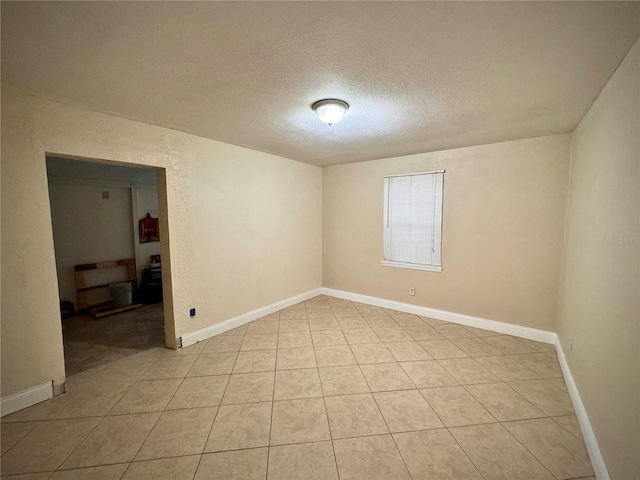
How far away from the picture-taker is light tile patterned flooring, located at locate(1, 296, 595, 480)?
1.53m

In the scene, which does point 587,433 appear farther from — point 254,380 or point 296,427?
point 254,380

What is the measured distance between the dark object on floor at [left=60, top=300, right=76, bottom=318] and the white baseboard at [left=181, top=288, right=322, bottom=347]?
8.59ft

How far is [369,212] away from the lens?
4324 mm

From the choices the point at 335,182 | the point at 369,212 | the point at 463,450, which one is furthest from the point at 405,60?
the point at 335,182

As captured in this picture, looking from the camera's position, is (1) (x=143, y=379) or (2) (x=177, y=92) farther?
(1) (x=143, y=379)

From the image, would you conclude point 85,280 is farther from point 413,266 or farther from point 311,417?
point 413,266

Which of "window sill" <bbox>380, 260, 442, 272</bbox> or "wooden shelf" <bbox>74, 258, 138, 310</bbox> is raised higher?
"window sill" <bbox>380, 260, 442, 272</bbox>

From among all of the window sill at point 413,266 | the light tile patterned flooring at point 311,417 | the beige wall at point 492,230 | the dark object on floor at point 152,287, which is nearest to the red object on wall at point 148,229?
the dark object on floor at point 152,287

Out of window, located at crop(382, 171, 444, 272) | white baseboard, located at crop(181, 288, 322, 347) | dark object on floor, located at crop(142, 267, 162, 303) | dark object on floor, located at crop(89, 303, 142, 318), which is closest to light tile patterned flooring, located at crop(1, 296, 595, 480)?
white baseboard, located at crop(181, 288, 322, 347)

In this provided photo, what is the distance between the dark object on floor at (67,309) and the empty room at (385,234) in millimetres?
229

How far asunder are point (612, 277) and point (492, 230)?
74.8 inches

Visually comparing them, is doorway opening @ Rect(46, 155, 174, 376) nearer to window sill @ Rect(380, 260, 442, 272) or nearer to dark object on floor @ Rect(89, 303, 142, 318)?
dark object on floor @ Rect(89, 303, 142, 318)

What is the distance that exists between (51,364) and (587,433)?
3.97m

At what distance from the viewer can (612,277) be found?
148cm
